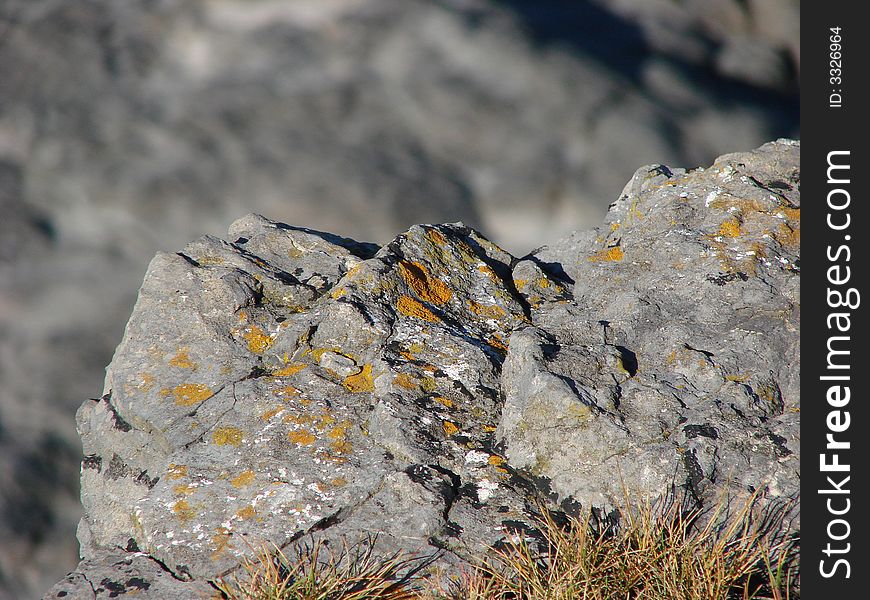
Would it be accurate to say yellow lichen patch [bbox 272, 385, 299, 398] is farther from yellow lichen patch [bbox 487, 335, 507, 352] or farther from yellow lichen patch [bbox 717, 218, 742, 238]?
yellow lichen patch [bbox 717, 218, 742, 238]

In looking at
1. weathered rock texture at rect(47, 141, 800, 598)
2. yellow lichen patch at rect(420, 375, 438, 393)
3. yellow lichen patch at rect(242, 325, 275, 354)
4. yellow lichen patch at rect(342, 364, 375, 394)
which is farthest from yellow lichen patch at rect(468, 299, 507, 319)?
yellow lichen patch at rect(242, 325, 275, 354)

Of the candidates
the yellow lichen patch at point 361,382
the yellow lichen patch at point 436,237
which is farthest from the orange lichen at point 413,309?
the yellow lichen patch at point 436,237

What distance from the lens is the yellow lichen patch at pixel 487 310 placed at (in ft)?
16.2

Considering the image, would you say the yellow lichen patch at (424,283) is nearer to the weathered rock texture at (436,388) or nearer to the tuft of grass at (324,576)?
the weathered rock texture at (436,388)

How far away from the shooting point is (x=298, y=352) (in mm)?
4523

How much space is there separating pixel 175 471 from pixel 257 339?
1072 millimetres

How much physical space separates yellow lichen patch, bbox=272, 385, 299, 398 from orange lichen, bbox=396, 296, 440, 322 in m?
0.87

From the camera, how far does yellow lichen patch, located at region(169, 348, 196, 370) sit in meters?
4.57

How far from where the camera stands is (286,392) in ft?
13.8

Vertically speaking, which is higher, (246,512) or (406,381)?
(406,381)

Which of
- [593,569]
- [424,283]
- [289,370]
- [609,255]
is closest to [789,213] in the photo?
[609,255]

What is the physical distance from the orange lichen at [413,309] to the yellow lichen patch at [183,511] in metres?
1.72

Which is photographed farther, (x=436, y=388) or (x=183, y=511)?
(x=436, y=388)

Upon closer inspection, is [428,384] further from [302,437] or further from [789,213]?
[789,213]
